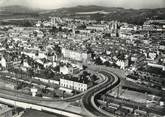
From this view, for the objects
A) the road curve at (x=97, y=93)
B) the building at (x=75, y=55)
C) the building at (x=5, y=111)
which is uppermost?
the building at (x=75, y=55)

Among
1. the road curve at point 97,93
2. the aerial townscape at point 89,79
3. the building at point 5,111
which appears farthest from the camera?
the aerial townscape at point 89,79

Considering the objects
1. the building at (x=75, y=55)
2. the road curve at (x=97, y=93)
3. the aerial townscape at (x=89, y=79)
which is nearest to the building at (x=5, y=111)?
the aerial townscape at (x=89, y=79)

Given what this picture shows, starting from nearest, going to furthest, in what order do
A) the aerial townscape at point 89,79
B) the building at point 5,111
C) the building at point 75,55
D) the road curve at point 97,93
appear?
the building at point 5,111
the road curve at point 97,93
the aerial townscape at point 89,79
the building at point 75,55

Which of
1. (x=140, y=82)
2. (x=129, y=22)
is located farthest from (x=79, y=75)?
(x=129, y=22)

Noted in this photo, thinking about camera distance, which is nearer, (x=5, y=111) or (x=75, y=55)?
(x=5, y=111)

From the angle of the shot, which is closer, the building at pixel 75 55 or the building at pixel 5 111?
the building at pixel 5 111

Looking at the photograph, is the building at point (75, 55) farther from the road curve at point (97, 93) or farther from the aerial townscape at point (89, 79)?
the road curve at point (97, 93)

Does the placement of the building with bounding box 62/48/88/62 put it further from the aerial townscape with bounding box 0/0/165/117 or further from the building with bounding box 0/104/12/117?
the building with bounding box 0/104/12/117

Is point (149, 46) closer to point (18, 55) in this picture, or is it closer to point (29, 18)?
point (18, 55)

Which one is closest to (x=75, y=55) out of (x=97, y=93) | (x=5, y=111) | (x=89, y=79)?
(x=89, y=79)

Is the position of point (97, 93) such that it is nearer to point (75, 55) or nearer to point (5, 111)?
point (5, 111)
